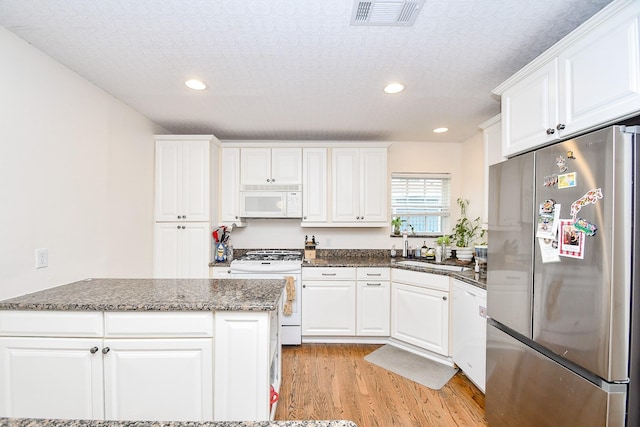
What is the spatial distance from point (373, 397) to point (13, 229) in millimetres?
2573

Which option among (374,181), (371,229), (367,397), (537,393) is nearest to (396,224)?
(371,229)

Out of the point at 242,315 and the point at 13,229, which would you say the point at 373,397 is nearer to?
the point at 242,315

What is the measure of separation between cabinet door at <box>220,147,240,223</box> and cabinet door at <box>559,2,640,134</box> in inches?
115

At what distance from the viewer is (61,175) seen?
1880 mm

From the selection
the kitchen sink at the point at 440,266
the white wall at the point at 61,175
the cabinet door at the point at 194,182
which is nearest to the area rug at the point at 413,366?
the kitchen sink at the point at 440,266

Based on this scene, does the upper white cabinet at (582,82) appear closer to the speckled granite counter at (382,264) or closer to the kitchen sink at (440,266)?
the speckled granite counter at (382,264)

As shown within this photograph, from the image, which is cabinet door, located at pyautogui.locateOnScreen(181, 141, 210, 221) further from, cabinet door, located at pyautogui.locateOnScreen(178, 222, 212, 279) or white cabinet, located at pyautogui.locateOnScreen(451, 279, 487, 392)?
white cabinet, located at pyautogui.locateOnScreen(451, 279, 487, 392)

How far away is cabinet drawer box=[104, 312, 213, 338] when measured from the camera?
1.47 metres

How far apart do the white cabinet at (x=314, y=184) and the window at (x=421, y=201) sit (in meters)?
0.97

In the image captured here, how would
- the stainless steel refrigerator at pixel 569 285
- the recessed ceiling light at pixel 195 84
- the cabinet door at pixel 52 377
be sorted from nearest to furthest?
the stainless steel refrigerator at pixel 569 285
the cabinet door at pixel 52 377
the recessed ceiling light at pixel 195 84

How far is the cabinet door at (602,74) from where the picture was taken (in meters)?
1.12

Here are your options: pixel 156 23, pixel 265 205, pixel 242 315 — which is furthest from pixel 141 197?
pixel 242 315

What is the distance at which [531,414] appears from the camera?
1.49 meters

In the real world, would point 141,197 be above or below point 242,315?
above
